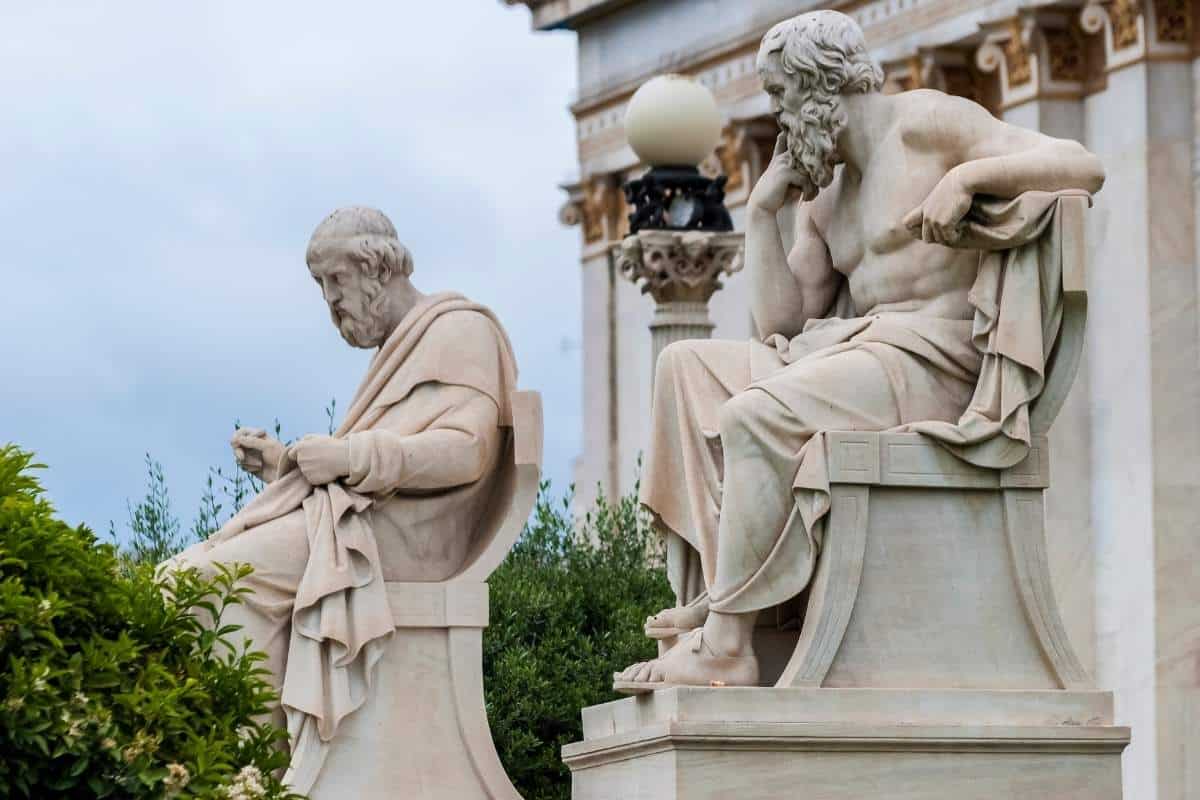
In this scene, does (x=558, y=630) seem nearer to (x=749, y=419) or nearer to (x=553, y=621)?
(x=553, y=621)

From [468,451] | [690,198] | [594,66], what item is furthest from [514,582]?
[594,66]

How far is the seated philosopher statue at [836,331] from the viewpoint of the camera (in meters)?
10.1

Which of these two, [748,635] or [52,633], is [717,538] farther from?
[52,633]

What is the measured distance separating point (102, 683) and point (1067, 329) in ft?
10.6

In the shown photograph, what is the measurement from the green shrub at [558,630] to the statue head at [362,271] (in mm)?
3447

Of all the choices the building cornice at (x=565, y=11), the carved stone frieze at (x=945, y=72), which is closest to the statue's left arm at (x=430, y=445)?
the carved stone frieze at (x=945, y=72)

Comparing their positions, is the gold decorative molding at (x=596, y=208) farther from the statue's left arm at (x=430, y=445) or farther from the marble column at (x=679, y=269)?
the statue's left arm at (x=430, y=445)

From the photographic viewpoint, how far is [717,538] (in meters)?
10.4

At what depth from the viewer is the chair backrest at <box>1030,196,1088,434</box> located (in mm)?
10109

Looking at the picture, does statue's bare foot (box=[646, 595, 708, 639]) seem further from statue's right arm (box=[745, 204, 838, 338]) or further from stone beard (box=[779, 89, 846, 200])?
stone beard (box=[779, 89, 846, 200])

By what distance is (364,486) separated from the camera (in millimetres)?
11406

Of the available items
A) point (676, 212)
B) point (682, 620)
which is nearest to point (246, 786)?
point (682, 620)

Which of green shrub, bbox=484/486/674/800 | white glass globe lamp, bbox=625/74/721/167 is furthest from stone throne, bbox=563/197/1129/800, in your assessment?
white glass globe lamp, bbox=625/74/721/167

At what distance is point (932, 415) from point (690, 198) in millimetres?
6123
